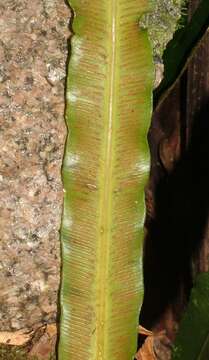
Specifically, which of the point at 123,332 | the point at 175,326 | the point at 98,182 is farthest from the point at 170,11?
the point at 175,326

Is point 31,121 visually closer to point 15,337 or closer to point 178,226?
point 15,337

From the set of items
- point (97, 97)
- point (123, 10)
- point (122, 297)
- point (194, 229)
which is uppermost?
point (123, 10)

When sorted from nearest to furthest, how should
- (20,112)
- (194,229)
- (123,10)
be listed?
(123,10) → (20,112) → (194,229)

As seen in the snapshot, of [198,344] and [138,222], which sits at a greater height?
[138,222]

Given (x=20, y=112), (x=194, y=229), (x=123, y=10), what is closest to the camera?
(x=123, y=10)

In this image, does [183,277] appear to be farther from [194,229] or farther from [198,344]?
[198,344]

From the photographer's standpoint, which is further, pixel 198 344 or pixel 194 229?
pixel 194 229

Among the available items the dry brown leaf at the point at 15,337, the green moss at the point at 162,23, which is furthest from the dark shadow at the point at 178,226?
the dry brown leaf at the point at 15,337

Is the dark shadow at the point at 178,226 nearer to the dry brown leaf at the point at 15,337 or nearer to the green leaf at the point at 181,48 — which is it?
the green leaf at the point at 181,48
